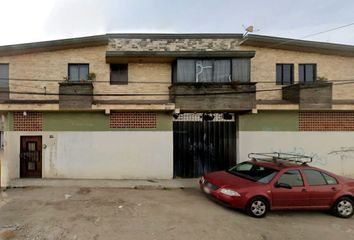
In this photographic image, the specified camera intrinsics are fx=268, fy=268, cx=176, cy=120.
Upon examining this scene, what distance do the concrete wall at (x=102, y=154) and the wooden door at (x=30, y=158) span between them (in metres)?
0.20

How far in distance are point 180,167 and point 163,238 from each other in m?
7.22

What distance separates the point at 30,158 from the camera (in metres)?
12.2

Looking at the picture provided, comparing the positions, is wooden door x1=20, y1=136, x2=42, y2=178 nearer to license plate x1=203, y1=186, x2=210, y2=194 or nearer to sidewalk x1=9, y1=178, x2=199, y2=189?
sidewalk x1=9, y1=178, x2=199, y2=189

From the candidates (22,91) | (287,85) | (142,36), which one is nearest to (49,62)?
(22,91)

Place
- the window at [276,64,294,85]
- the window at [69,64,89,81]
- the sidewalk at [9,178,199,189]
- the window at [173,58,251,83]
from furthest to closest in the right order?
the window at [276,64,294,85] → the window at [69,64,89,81] → the window at [173,58,251,83] → the sidewalk at [9,178,199,189]

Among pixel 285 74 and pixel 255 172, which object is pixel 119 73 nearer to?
pixel 255 172

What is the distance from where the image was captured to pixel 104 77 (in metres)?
13.1

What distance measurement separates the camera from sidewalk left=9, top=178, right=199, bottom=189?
36.1 ft

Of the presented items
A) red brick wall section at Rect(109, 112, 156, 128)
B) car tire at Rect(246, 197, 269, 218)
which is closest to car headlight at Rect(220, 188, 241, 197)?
car tire at Rect(246, 197, 269, 218)

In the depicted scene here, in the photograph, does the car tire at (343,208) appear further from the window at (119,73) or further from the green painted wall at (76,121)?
the window at (119,73)

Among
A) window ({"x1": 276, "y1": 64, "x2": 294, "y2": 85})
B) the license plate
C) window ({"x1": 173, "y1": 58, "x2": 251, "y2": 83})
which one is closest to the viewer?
the license plate

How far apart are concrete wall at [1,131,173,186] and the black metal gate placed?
2.36 ft

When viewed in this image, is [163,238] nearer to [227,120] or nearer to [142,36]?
[227,120]

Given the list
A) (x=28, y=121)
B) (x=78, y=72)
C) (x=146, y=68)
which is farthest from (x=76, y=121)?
(x=146, y=68)
